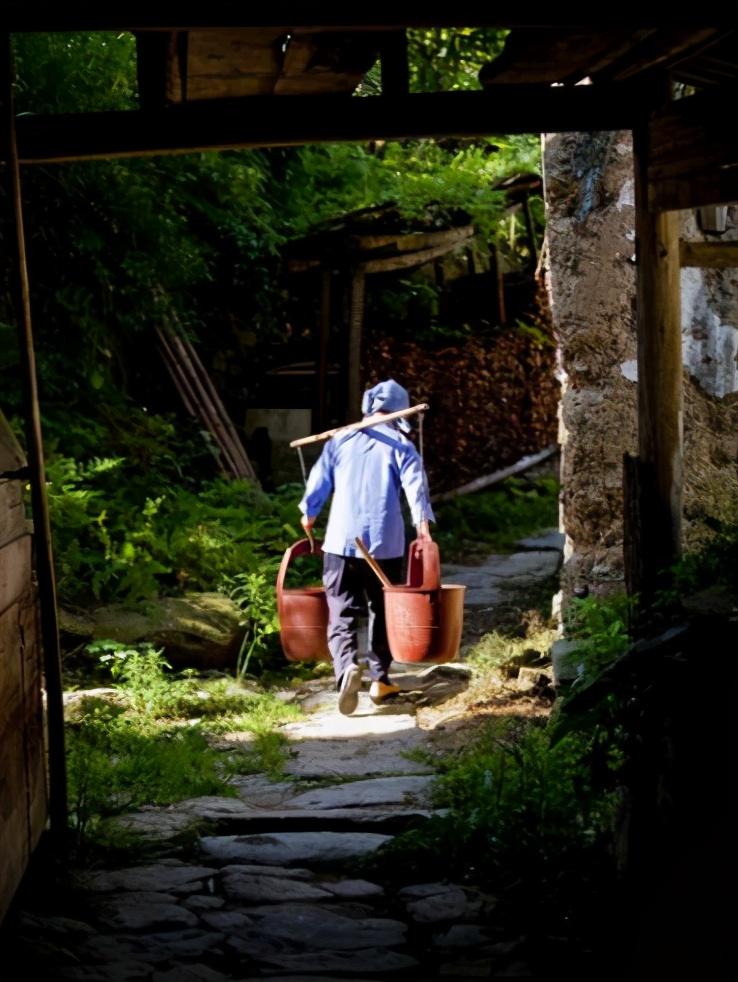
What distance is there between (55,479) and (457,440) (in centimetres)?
830

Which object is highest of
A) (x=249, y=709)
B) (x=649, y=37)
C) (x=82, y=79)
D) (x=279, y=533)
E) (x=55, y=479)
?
(x=82, y=79)

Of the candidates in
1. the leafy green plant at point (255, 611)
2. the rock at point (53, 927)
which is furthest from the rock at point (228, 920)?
the leafy green plant at point (255, 611)

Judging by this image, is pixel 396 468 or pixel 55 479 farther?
pixel 55 479

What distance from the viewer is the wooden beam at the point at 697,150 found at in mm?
5457

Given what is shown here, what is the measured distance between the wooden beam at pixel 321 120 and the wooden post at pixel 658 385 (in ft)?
2.12

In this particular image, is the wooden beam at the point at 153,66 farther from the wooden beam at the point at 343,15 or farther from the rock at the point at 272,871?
the rock at the point at 272,871

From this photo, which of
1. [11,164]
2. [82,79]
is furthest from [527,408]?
[11,164]

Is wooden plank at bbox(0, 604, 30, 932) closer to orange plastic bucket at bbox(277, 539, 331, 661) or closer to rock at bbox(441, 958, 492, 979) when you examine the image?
rock at bbox(441, 958, 492, 979)

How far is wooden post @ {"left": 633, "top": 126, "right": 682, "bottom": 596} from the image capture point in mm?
6285

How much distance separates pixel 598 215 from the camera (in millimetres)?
8992

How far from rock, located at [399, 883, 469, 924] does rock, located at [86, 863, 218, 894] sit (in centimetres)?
88

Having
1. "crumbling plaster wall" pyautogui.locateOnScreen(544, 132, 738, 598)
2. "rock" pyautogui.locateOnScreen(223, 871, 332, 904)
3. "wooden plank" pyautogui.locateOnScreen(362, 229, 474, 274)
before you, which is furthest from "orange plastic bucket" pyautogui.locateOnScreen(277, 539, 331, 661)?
"wooden plank" pyautogui.locateOnScreen(362, 229, 474, 274)

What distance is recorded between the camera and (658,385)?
20.9 ft

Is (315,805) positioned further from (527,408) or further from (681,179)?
(527,408)
